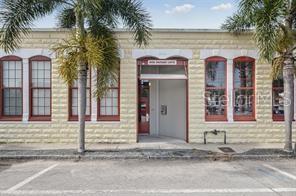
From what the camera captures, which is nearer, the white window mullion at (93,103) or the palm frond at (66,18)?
the palm frond at (66,18)

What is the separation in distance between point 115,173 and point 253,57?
7778 millimetres

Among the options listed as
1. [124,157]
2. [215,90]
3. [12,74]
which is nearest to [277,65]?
[215,90]

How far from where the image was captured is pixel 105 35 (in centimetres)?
1174

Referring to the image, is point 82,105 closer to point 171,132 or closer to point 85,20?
point 85,20

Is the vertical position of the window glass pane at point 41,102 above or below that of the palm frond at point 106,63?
below

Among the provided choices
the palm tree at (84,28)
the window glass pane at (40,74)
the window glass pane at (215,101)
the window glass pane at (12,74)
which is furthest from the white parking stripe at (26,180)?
the window glass pane at (215,101)

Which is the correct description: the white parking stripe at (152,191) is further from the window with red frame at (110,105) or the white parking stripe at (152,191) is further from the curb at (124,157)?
the window with red frame at (110,105)

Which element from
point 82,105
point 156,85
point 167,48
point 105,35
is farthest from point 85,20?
point 156,85

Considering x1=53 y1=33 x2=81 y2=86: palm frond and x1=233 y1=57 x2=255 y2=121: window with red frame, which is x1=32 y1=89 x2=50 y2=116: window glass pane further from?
x1=233 y1=57 x2=255 y2=121: window with red frame

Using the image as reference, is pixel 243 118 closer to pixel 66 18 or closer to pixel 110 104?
pixel 110 104

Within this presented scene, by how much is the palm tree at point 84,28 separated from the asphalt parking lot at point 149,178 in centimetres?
210

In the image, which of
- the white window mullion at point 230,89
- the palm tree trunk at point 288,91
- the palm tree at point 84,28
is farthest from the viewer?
the white window mullion at point 230,89

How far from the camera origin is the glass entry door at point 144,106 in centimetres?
1677

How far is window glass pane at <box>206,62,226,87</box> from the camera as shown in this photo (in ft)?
46.2
